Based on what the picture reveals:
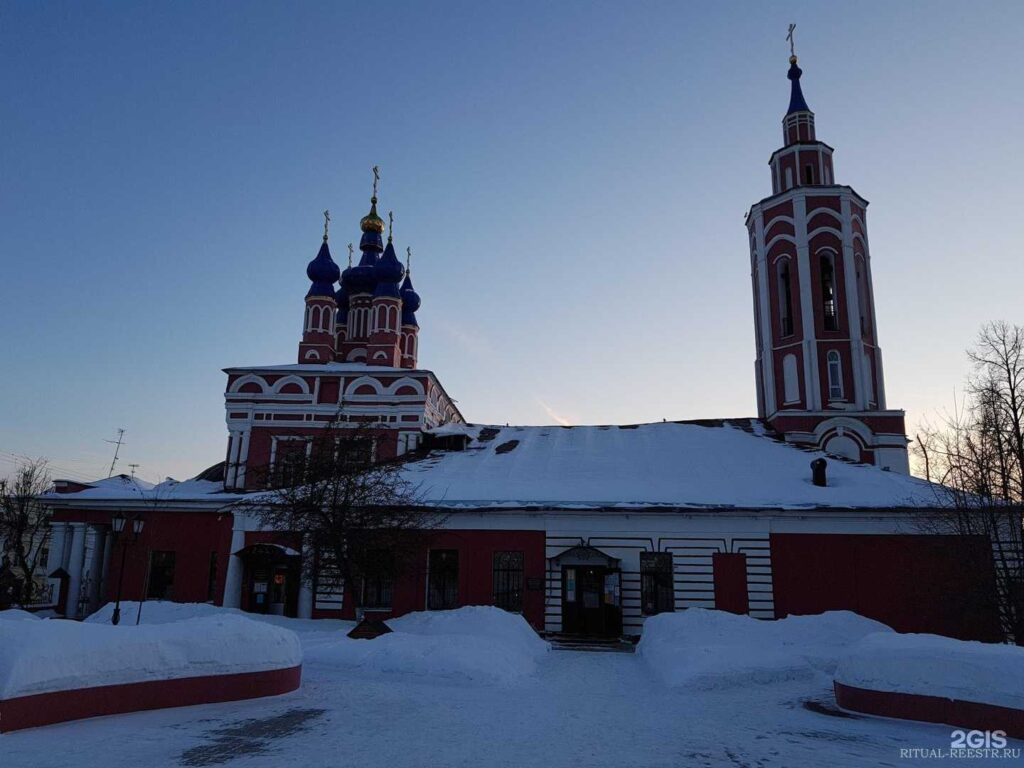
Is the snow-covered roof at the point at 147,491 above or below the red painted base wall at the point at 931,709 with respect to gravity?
above

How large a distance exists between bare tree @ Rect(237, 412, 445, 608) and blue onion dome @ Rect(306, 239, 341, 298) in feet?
64.0

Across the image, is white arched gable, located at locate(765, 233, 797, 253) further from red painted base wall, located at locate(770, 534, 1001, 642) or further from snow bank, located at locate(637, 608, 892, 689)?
snow bank, located at locate(637, 608, 892, 689)

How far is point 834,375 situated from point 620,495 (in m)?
13.5

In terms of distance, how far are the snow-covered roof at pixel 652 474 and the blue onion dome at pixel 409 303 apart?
1466 cm

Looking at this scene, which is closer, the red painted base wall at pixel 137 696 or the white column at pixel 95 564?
the red painted base wall at pixel 137 696

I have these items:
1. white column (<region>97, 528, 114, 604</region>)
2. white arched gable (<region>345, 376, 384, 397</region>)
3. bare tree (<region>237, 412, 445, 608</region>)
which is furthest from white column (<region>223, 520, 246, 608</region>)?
white arched gable (<region>345, 376, 384, 397</region>)

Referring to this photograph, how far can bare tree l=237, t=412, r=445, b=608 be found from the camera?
1889 centimetres

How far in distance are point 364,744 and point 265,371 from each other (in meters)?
26.7

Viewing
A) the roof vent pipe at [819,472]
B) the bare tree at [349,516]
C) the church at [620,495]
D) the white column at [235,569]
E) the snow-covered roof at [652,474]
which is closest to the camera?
the bare tree at [349,516]

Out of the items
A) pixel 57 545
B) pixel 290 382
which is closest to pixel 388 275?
pixel 290 382

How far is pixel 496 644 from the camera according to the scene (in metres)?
15.4

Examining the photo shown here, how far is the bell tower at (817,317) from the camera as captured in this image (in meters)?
30.0

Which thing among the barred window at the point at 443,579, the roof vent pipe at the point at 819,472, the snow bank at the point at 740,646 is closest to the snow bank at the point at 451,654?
the snow bank at the point at 740,646

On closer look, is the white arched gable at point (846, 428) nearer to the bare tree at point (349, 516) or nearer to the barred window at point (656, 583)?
the barred window at point (656, 583)
